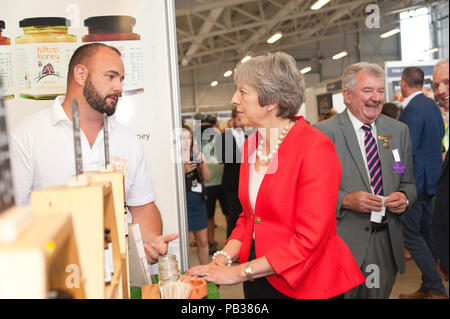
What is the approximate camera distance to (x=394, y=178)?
7.74 ft

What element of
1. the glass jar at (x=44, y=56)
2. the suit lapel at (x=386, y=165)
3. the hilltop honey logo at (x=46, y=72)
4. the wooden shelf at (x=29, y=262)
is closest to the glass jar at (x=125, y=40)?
the glass jar at (x=44, y=56)

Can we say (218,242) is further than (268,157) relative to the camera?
Yes

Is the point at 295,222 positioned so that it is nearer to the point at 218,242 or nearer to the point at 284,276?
the point at 284,276

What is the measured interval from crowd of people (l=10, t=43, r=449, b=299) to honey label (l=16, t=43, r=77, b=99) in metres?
0.10

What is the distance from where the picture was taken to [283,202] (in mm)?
1531

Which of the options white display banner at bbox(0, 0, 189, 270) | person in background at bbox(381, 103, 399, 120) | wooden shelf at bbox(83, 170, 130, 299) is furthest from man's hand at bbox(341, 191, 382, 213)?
person in background at bbox(381, 103, 399, 120)

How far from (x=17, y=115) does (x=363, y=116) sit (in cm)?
187

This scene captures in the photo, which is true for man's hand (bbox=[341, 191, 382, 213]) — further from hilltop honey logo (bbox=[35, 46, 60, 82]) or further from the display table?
hilltop honey logo (bbox=[35, 46, 60, 82])

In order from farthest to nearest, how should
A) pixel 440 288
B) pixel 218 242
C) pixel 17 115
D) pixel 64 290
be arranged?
1. pixel 218 242
2. pixel 440 288
3. pixel 17 115
4. pixel 64 290

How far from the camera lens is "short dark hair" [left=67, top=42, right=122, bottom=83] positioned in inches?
91.3

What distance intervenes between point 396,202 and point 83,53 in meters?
1.84

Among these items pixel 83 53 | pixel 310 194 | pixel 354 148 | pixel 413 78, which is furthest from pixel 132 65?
pixel 413 78

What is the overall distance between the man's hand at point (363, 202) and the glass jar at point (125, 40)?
130cm
